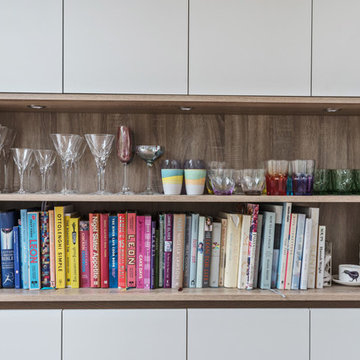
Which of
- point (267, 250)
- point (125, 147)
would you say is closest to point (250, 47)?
point (125, 147)

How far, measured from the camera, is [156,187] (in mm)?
1831

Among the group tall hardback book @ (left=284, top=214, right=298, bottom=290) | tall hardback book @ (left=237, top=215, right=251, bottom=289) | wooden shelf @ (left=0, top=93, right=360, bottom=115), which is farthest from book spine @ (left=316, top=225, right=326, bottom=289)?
wooden shelf @ (left=0, top=93, right=360, bottom=115)

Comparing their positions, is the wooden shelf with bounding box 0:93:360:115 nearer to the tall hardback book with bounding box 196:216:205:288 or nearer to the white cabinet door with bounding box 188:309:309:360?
the tall hardback book with bounding box 196:216:205:288

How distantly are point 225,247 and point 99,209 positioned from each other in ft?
1.85

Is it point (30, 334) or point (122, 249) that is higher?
point (122, 249)

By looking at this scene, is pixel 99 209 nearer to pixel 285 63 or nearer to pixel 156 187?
pixel 156 187

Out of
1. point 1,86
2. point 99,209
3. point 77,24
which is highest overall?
point 77,24

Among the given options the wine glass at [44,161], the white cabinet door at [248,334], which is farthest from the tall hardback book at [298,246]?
the wine glass at [44,161]

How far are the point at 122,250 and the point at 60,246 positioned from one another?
234 mm

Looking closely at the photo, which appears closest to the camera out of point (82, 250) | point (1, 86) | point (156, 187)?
point (1, 86)

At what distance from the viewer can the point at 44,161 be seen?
1672 mm

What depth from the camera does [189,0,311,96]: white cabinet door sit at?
1543 mm

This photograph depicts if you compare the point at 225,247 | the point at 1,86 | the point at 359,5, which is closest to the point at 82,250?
the point at 225,247

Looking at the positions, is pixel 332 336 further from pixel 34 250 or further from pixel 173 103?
pixel 34 250
